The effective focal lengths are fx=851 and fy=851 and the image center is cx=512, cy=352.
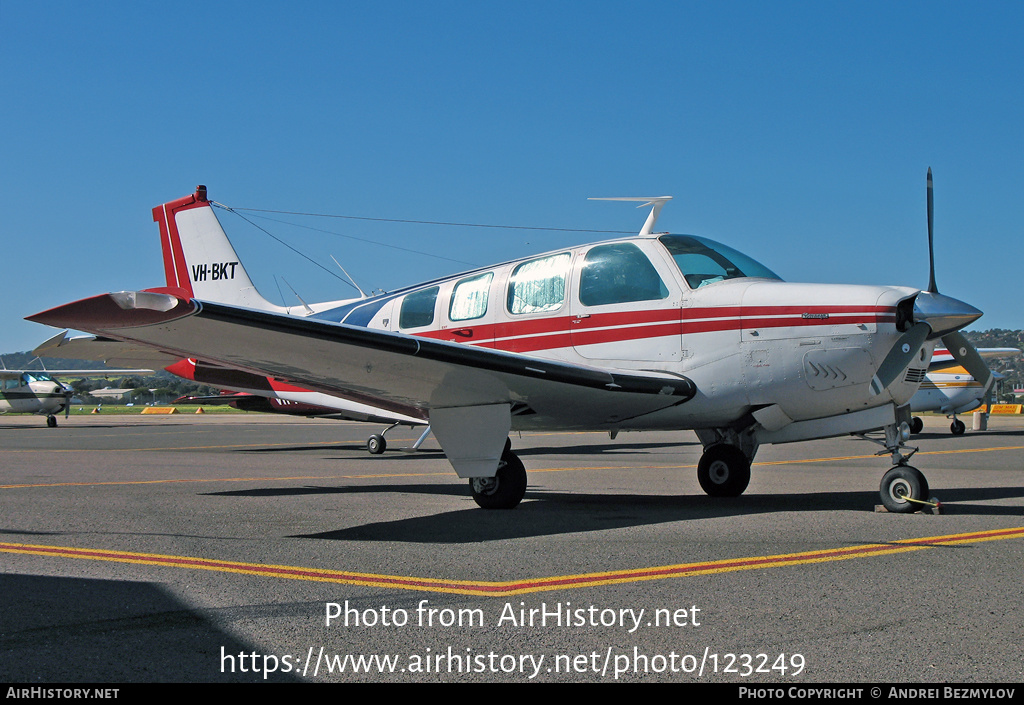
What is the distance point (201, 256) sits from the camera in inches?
522

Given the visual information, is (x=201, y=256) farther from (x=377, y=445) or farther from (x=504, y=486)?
(x=377, y=445)

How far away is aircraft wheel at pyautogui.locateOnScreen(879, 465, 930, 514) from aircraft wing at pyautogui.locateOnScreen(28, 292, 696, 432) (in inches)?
76.5

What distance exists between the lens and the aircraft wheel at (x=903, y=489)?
7.62 meters

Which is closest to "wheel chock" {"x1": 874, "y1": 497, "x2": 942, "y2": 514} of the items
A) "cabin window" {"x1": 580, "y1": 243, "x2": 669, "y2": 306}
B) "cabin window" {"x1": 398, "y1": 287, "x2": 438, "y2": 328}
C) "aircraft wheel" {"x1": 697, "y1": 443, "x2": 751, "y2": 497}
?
"aircraft wheel" {"x1": 697, "y1": 443, "x2": 751, "y2": 497}

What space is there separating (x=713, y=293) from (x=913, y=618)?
182 inches

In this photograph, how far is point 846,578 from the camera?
4.91m

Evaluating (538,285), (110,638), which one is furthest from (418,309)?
(110,638)

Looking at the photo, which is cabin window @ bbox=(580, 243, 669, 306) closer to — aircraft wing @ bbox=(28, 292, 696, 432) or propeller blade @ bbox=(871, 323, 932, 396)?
aircraft wing @ bbox=(28, 292, 696, 432)

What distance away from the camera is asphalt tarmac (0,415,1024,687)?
3.37 metres

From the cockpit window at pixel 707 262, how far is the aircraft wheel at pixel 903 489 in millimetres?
2262

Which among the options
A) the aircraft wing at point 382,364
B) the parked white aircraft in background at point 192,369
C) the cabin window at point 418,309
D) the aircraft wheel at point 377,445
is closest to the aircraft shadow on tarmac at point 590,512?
the aircraft wing at point 382,364

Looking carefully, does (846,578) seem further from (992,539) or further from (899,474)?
(899,474)

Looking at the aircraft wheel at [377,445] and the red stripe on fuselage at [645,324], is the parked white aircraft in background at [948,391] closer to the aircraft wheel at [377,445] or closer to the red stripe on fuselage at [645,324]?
the aircraft wheel at [377,445]

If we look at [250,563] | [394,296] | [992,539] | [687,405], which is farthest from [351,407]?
[992,539]
